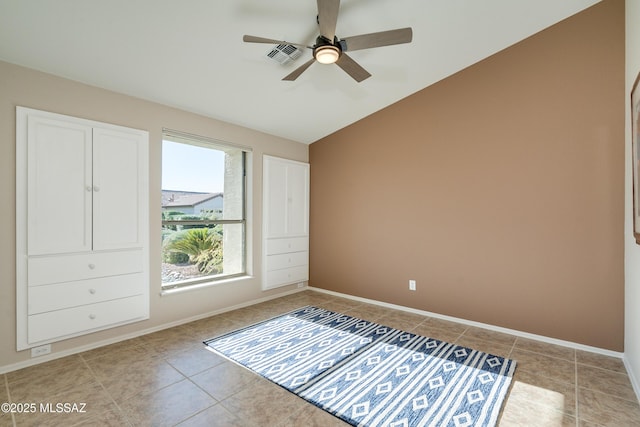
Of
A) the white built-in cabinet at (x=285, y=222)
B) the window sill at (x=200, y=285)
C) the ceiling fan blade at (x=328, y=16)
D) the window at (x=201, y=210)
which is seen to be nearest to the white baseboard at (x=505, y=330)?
the white built-in cabinet at (x=285, y=222)

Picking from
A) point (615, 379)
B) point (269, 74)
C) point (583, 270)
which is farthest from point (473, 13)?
point (615, 379)

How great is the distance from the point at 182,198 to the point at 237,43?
184 centimetres

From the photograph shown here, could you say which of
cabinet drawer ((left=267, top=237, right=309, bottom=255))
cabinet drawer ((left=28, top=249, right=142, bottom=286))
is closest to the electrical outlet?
cabinet drawer ((left=28, top=249, right=142, bottom=286))

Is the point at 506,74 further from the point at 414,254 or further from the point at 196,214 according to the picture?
the point at 196,214

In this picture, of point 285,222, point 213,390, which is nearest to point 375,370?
point 213,390

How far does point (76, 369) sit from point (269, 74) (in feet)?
10.3

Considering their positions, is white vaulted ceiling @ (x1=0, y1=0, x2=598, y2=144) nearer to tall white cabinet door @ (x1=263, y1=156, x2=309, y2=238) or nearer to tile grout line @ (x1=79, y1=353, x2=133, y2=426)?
tall white cabinet door @ (x1=263, y1=156, x2=309, y2=238)

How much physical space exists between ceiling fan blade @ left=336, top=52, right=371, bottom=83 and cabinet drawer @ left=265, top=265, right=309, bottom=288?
295 cm

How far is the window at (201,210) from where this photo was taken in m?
3.47

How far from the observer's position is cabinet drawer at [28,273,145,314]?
8.34ft

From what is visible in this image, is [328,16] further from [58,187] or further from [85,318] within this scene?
[85,318]

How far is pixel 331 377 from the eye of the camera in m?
2.34

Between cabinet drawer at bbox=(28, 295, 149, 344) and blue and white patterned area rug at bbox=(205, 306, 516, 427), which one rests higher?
cabinet drawer at bbox=(28, 295, 149, 344)

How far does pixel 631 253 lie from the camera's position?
2385mm
